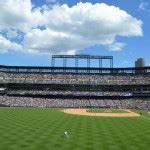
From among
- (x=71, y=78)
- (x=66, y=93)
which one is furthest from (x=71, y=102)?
(x=71, y=78)

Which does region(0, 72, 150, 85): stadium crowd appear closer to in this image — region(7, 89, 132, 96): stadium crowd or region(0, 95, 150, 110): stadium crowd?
region(7, 89, 132, 96): stadium crowd

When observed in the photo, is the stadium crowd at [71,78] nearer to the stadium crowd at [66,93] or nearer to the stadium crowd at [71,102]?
the stadium crowd at [66,93]

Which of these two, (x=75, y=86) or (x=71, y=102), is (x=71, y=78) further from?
(x=71, y=102)

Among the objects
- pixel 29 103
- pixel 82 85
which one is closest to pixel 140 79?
pixel 82 85

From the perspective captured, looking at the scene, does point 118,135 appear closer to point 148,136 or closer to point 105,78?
point 148,136

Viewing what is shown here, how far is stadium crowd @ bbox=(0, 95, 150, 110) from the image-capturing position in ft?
392

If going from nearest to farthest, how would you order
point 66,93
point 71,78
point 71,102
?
point 71,102, point 66,93, point 71,78

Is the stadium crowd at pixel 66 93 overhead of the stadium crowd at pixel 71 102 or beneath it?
overhead

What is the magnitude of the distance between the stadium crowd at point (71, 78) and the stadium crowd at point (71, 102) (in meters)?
13.7

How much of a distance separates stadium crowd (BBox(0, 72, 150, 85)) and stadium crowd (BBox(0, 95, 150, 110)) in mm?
13657

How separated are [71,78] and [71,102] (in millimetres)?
19981

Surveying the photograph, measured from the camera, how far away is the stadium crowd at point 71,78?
455 ft

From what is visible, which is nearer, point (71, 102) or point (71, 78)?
point (71, 102)

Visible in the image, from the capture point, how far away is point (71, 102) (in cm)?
12394
